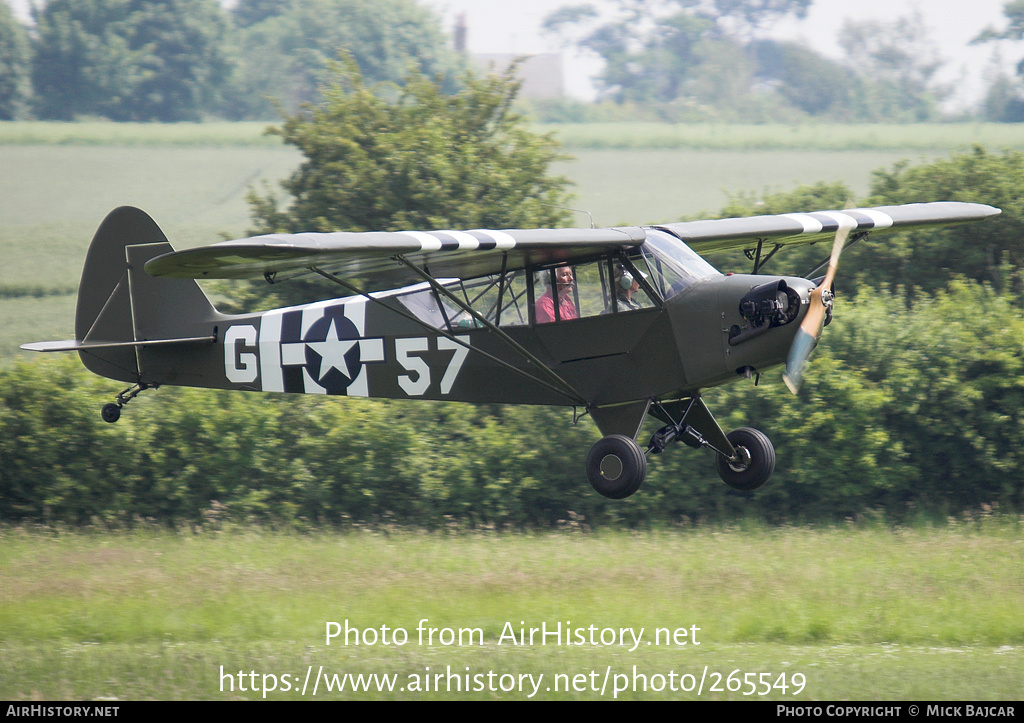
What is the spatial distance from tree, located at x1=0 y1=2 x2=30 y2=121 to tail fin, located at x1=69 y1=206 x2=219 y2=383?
49.7 m

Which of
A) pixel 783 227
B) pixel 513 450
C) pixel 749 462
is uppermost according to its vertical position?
pixel 783 227

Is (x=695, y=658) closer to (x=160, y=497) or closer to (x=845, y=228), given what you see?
(x=845, y=228)

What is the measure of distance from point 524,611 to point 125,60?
56117 mm

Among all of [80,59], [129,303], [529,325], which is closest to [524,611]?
[529,325]

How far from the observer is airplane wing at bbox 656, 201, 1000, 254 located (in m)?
11.9

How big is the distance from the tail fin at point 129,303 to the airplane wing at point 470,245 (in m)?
3.12

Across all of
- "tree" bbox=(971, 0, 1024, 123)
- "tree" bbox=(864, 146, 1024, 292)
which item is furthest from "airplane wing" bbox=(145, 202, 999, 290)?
"tree" bbox=(971, 0, 1024, 123)

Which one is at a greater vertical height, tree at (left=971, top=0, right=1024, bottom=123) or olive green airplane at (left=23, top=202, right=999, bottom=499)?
tree at (left=971, top=0, right=1024, bottom=123)

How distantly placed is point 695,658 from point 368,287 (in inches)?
541

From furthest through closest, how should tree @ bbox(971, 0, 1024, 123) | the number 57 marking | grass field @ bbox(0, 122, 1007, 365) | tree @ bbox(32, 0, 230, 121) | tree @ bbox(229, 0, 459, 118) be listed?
1. tree @ bbox(229, 0, 459, 118)
2. tree @ bbox(971, 0, 1024, 123)
3. tree @ bbox(32, 0, 230, 121)
4. grass field @ bbox(0, 122, 1007, 365)
5. the number 57 marking

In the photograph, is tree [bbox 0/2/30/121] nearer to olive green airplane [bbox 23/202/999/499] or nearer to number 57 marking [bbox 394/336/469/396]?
olive green airplane [bbox 23/202/999/499]

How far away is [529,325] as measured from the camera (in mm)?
11062

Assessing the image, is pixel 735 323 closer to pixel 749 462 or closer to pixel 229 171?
pixel 749 462

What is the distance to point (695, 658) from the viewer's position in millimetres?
12008
